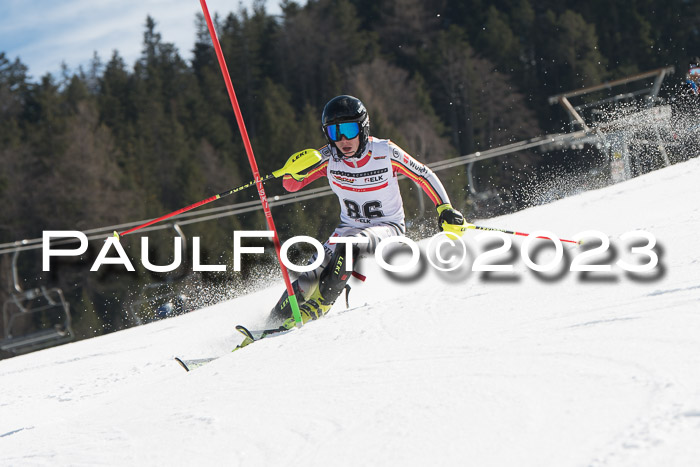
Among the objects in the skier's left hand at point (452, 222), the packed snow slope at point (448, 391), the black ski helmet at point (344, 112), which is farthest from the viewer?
the black ski helmet at point (344, 112)

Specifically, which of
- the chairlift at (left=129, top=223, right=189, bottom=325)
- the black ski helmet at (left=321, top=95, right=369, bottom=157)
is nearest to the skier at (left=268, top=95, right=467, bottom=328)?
the black ski helmet at (left=321, top=95, right=369, bottom=157)

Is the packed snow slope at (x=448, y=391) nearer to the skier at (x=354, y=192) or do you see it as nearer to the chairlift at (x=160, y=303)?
the skier at (x=354, y=192)

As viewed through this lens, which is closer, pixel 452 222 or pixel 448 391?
pixel 448 391

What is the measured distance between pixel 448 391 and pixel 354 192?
2998 millimetres

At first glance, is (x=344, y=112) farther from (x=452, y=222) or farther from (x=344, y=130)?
(x=452, y=222)

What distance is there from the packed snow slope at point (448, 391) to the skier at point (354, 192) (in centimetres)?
68

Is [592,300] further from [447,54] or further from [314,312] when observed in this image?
[447,54]

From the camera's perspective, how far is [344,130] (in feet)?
16.0

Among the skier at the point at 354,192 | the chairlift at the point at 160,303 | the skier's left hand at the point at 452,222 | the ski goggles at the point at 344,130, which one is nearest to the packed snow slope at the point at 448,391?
the skier's left hand at the point at 452,222

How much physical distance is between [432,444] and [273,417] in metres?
0.68

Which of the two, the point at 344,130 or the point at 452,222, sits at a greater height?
the point at 344,130

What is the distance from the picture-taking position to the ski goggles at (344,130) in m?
4.86

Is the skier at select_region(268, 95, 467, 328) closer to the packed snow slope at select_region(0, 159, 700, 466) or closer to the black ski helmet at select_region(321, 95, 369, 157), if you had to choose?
the black ski helmet at select_region(321, 95, 369, 157)

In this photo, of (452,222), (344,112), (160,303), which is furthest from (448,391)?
(160,303)
